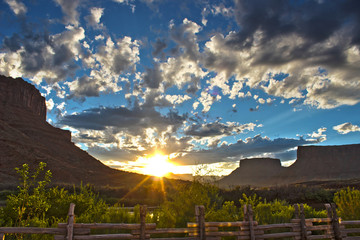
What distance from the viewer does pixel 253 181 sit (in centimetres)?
12200

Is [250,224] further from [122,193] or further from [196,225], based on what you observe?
[122,193]

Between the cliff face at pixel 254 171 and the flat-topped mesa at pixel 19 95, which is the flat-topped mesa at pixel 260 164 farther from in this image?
the flat-topped mesa at pixel 19 95

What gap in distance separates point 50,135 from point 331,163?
94.4m

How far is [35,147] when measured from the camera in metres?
62.9

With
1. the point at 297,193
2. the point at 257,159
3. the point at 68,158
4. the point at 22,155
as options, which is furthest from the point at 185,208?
the point at 257,159

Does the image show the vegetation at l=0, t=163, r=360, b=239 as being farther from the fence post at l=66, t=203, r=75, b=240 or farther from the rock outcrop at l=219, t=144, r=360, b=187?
A: the rock outcrop at l=219, t=144, r=360, b=187

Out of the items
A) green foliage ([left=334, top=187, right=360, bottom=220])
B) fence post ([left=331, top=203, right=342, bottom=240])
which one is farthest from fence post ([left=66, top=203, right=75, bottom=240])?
green foliage ([left=334, top=187, right=360, bottom=220])

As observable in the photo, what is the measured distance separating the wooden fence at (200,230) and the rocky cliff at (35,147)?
1675 inches

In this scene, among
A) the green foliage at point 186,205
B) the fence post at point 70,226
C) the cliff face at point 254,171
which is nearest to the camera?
the fence post at point 70,226

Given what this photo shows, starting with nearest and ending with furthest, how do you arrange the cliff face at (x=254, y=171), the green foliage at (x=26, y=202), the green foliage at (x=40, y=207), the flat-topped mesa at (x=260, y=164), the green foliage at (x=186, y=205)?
the green foliage at (x=26, y=202) → the green foliage at (x=40, y=207) → the green foliage at (x=186, y=205) → the cliff face at (x=254, y=171) → the flat-topped mesa at (x=260, y=164)

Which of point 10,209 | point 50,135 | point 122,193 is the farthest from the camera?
point 50,135

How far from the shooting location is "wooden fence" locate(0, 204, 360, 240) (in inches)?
297

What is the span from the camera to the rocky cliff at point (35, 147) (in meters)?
56.1

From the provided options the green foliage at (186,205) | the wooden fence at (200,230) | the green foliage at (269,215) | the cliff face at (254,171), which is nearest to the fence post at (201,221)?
the wooden fence at (200,230)
